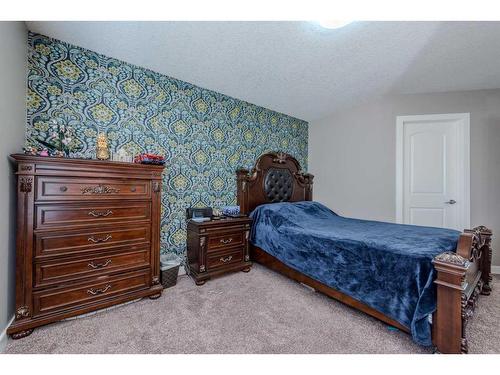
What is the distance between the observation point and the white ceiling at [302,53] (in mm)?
1877

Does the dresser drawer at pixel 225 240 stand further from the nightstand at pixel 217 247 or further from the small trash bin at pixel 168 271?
the small trash bin at pixel 168 271

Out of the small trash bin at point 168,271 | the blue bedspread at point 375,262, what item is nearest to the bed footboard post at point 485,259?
the blue bedspread at point 375,262

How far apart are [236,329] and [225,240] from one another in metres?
1.08

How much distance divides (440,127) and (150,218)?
4.07 m

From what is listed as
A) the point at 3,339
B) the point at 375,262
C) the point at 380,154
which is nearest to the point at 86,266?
the point at 3,339

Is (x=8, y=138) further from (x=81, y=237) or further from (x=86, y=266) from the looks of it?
(x=86, y=266)

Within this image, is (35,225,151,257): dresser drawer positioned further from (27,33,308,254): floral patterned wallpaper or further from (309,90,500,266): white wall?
(309,90,500,266): white wall

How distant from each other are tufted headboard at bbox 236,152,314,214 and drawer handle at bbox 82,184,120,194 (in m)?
1.67
